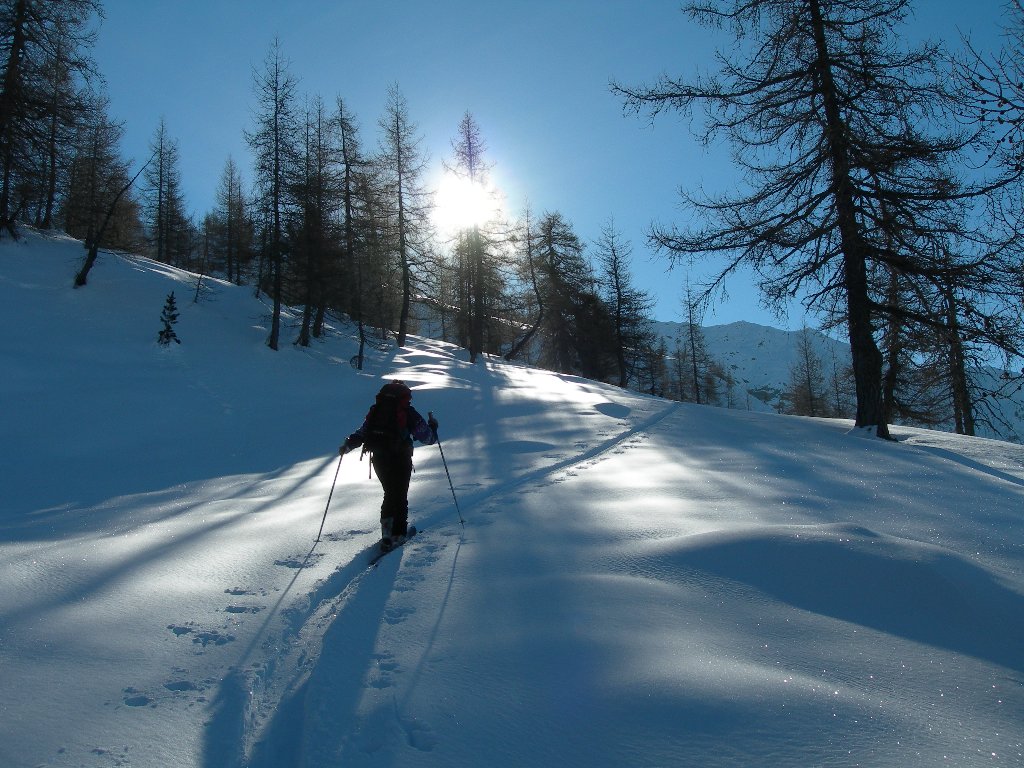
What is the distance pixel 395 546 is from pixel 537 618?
2326 millimetres

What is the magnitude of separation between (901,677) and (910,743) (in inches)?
22.8

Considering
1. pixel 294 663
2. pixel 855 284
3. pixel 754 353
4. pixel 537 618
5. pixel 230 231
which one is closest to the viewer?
pixel 294 663

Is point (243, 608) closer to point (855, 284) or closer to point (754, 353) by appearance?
point (855, 284)

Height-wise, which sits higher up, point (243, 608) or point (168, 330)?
point (168, 330)

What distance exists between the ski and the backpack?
794mm

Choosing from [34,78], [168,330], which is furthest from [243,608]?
[34,78]

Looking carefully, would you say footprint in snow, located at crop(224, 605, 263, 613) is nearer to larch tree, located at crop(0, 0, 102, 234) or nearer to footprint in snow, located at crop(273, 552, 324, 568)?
footprint in snow, located at crop(273, 552, 324, 568)

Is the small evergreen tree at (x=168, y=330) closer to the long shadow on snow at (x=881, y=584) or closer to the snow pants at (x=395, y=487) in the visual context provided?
the snow pants at (x=395, y=487)

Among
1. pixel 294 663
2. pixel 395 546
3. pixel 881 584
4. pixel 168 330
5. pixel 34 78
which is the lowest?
pixel 294 663

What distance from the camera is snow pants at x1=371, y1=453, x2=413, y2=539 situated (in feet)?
18.6

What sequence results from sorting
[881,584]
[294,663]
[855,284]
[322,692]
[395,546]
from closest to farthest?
[322,692]
[294,663]
[881,584]
[395,546]
[855,284]

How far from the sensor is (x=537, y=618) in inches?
137

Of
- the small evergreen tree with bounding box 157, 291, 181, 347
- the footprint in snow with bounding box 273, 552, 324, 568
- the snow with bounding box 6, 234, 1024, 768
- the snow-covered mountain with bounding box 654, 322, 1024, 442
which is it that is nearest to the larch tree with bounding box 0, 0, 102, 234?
the small evergreen tree with bounding box 157, 291, 181, 347

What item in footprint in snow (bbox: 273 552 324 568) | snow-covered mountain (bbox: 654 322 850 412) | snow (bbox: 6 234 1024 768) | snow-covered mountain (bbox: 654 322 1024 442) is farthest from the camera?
snow-covered mountain (bbox: 654 322 850 412)
